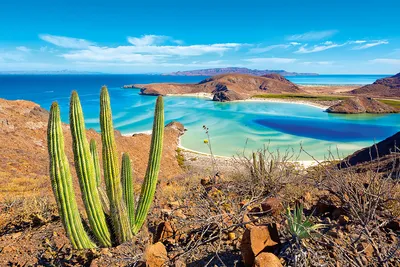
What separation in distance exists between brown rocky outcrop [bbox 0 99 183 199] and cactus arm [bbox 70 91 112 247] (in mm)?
3178

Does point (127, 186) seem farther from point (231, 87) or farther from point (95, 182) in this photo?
point (231, 87)

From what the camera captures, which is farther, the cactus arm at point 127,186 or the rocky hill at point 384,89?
the rocky hill at point 384,89

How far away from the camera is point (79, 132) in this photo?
3008 millimetres

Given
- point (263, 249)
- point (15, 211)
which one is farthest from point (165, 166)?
point (263, 249)

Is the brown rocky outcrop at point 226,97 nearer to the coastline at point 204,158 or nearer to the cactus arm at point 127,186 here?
Answer: the coastline at point 204,158

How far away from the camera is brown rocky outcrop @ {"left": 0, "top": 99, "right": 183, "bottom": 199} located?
843cm

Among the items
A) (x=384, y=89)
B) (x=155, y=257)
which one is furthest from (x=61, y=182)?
(x=384, y=89)

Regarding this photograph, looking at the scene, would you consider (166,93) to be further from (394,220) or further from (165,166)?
(394,220)

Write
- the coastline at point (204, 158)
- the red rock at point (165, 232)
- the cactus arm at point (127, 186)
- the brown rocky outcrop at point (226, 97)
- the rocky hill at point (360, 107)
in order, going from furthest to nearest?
the brown rocky outcrop at point (226, 97) → the rocky hill at point (360, 107) → the coastline at point (204, 158) → the cactus arm at point (127, 186) → the red rock at point (165, 232)

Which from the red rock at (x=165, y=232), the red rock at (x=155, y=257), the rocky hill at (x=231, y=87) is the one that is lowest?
the red rock at (x=165, y=232)

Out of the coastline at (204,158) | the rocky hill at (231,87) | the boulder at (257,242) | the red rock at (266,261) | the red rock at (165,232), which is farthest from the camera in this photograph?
the rocky hill at (231,87)

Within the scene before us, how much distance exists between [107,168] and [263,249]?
2.02 m

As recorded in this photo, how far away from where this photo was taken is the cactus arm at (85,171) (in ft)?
9.78

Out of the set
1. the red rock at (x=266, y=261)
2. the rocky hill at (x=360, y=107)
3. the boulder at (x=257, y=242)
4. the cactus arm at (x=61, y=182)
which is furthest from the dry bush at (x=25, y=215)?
the rocky hill at (x=360, y=107)
